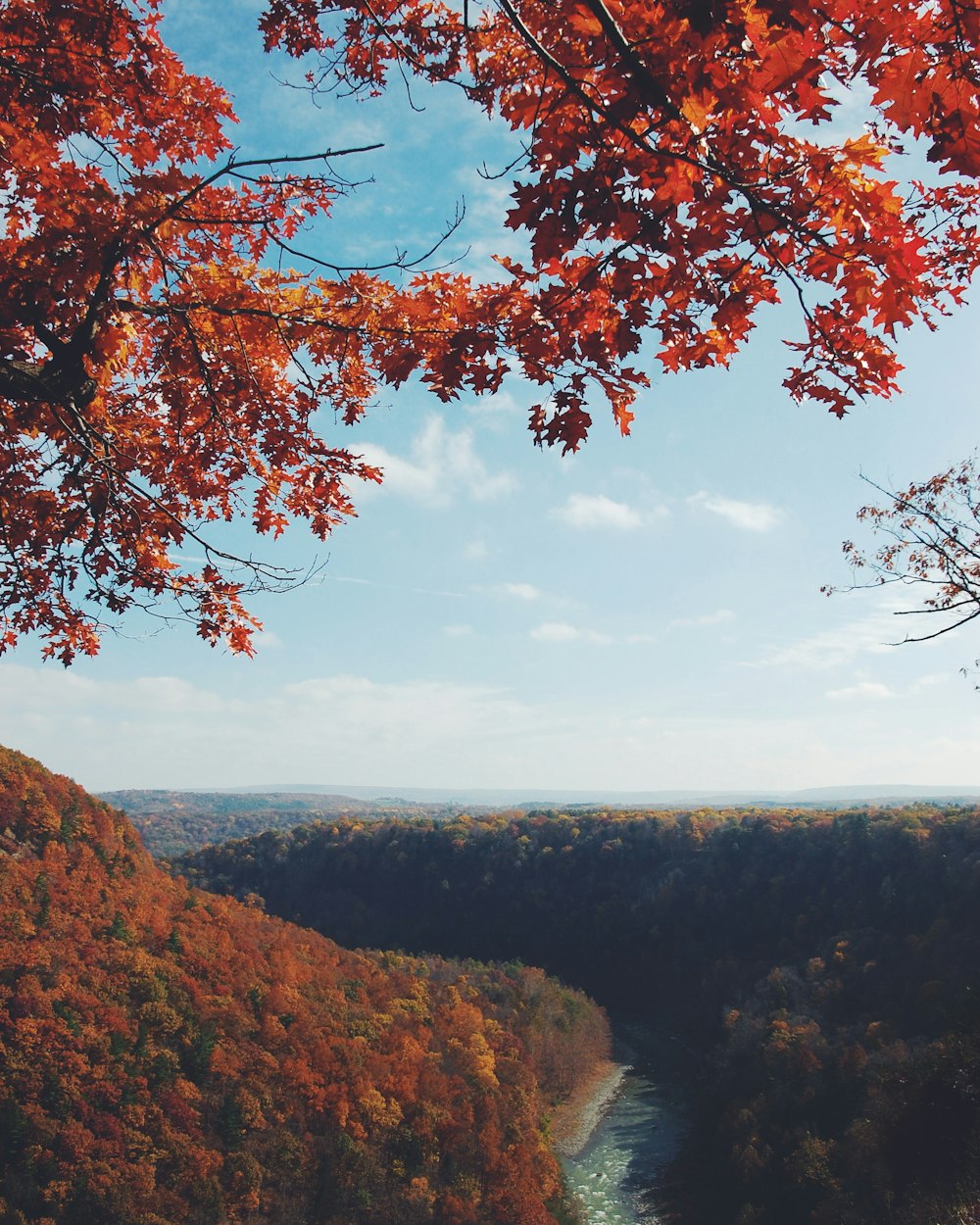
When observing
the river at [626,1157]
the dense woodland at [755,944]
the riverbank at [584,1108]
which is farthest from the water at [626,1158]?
the dense woodland at [755,944]

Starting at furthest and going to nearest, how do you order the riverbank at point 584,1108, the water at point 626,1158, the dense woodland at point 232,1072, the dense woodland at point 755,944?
the riverbank at point 584,1108, the water at point 626,1158, the dense woodland at point 232,1072, the dense woodland at point 755,944

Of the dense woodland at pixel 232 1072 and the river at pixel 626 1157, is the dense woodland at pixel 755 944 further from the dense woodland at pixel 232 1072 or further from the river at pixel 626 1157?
the dense woodland at pixel 232 1072

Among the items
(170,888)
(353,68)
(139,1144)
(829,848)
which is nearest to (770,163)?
(353,68)

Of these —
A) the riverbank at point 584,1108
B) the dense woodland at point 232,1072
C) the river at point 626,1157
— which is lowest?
the riverbank at point 584,1108

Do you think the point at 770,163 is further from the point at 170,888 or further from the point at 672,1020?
the point at 672,1020

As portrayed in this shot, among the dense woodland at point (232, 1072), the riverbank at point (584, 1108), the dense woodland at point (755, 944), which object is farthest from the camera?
the riverbank at point (584, 1108)

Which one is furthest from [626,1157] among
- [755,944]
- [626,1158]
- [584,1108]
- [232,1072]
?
[755,944]

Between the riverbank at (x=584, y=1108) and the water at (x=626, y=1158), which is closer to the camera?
the water at (x=626, y=1158)
